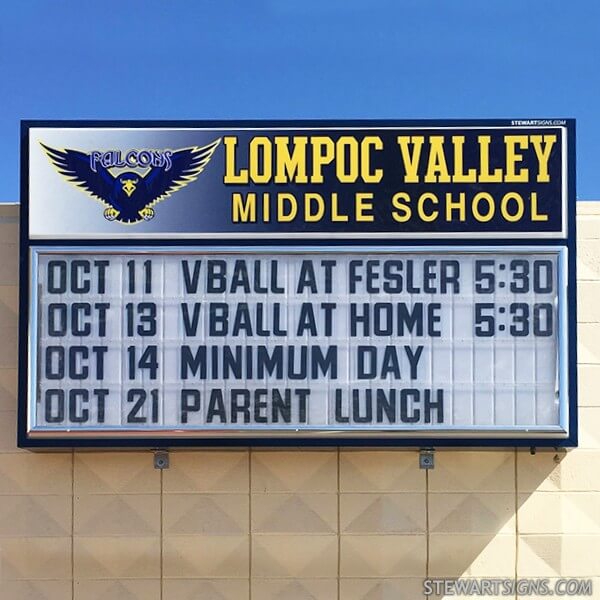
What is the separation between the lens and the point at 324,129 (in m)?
8.87

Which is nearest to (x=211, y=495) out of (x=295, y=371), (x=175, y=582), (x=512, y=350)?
(x=175, y=582)

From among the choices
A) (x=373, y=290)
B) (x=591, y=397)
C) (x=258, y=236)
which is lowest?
(x=591, y=397)

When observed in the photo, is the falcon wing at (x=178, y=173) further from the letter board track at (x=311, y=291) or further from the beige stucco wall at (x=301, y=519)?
the beige stucco wall at (x=301, y=519)

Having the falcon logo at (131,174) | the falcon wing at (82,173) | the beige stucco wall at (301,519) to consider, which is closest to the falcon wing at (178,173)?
the falcon logo at (131,174)

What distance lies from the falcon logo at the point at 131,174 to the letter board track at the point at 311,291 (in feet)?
0.09

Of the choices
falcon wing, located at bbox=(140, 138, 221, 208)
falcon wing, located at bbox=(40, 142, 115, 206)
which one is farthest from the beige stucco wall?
falcon wing, located at bbox=(140, 138, 221, 208)

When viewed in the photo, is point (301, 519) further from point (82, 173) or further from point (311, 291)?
point (82, 173)

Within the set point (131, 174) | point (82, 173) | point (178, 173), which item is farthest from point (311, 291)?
point (82, 173)

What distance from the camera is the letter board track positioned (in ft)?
28.4

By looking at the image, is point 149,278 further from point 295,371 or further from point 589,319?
point 589,319

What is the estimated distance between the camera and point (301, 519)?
9.23 metres

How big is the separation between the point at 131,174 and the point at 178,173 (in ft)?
1.90

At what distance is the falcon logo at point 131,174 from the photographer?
8891 mm

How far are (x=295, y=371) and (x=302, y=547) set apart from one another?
92.4 inches
